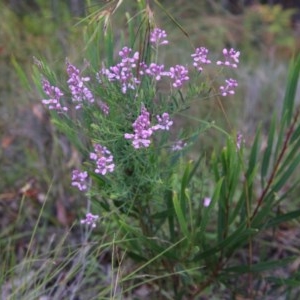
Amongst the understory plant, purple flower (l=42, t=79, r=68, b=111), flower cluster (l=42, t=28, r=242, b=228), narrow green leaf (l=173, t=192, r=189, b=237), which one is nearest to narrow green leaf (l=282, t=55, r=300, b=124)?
the understory plant

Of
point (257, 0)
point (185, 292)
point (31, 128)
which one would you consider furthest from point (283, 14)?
point (185, 292)

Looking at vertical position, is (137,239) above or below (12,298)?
above

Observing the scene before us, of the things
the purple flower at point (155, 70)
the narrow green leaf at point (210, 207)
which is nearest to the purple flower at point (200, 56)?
the purple flower at point (155, 70)

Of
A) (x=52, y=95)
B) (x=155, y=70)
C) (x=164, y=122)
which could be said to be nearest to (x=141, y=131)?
(x=164, y=122)

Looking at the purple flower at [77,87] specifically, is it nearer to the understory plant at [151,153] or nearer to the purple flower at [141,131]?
the understory plant at [151,153]

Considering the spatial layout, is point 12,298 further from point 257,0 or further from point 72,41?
point 257,0
